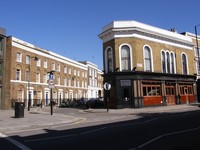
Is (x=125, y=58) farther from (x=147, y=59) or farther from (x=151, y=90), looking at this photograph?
(x=151, y=90)

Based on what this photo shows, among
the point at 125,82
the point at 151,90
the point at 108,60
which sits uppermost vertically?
the point at 108,60

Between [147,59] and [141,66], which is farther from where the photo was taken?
[147,59]

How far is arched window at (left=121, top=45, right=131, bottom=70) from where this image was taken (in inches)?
1230

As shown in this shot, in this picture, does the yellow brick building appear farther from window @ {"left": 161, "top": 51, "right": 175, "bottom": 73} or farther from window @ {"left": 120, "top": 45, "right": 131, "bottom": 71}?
window @ {"left": 161, "top": 51, "right": 175, "bottom": 73}

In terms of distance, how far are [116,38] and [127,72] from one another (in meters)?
4.81

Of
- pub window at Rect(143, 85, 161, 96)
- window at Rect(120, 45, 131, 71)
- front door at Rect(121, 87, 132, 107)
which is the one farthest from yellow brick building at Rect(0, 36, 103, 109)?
pub window at Rect(143, 85, 161, 96)

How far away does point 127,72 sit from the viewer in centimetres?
2988

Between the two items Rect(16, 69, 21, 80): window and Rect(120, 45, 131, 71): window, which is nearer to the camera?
Rect(120, 45, 131, 71): window

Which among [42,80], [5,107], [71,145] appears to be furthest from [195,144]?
[42,80]

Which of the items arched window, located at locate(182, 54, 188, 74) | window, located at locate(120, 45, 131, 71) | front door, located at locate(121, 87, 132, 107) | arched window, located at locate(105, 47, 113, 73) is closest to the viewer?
front door, located at locate(121, 87, 132, 107)

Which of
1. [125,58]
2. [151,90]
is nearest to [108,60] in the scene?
[125,58]

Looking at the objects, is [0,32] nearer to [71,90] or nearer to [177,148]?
[71,90]

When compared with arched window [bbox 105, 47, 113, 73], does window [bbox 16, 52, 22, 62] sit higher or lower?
higher

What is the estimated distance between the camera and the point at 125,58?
31.4m
